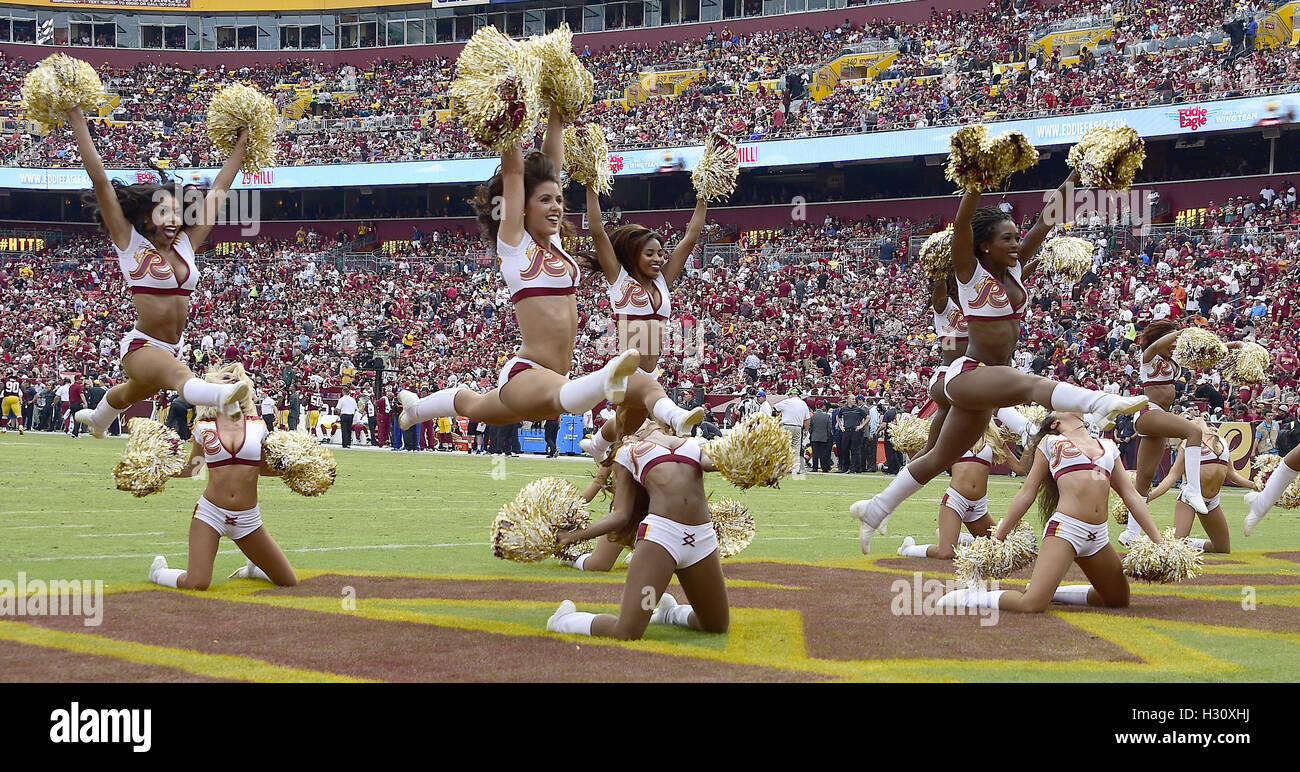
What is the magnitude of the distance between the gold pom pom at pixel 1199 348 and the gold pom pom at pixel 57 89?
8245mm

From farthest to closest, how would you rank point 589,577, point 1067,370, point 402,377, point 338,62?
point 338,62
point 402,377
point 1067,370
point 589,577

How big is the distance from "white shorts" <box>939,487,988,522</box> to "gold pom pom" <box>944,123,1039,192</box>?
3206 mm

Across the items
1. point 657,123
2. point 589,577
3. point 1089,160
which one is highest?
point 657,123

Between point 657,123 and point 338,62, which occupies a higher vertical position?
point 338,62

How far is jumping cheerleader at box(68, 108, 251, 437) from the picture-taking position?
7.33m

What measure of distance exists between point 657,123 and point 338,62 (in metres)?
16.3

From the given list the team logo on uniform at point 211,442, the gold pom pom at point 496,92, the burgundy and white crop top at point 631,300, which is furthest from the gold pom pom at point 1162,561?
the team logo on uniform at point 211,442

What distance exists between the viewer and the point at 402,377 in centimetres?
3178

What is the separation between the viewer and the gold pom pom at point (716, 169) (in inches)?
340

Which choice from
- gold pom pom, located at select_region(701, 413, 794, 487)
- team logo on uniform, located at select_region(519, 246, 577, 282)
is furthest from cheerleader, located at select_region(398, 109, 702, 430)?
gold pom pom, located at select_region(701, 413, 794, 487)

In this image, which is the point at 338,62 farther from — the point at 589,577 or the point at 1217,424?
the point at 589,577

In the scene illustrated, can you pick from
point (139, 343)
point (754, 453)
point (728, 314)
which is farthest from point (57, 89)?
point (728, 314)
